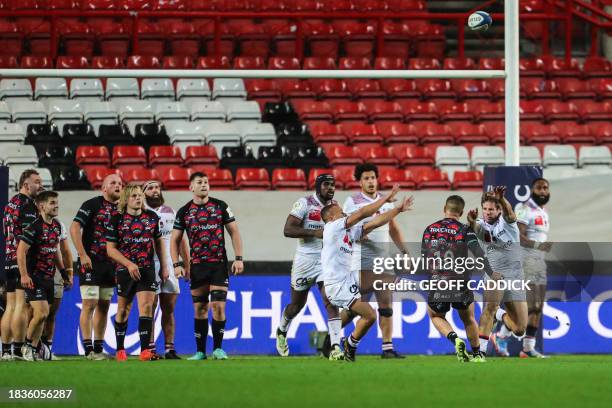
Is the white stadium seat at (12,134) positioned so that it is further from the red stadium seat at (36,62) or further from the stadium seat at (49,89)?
the red stadium seat at (36,62)

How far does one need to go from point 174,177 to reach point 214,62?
4.36m

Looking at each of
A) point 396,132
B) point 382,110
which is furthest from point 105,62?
point 396,132

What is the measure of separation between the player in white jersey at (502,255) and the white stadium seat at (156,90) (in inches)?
Result: 384

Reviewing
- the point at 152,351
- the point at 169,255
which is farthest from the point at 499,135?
the point at 152,351

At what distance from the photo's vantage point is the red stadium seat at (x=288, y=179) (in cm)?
1759

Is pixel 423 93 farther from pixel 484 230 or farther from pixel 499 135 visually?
pixel 484 230

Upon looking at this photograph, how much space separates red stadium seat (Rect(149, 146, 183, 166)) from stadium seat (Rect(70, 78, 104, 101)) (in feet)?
9.04

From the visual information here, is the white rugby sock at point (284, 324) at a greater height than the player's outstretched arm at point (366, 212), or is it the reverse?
the player's outstretched arm at point (366, 212)

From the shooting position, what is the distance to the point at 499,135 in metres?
20.6

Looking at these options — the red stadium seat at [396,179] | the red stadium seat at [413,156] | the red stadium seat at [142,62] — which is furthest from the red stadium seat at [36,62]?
the red stadium seat at [396,179]

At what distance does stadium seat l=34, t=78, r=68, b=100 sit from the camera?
2047 centimetres

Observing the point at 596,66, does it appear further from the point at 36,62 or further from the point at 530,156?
the point at 36,62

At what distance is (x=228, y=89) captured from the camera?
833 inches

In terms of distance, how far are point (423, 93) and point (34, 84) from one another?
24.5ft
